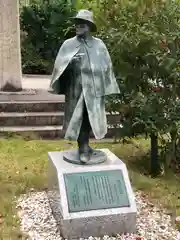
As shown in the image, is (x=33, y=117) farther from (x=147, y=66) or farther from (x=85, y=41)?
(x=85, y=41)

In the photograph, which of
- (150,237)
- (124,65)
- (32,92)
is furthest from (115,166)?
(32,92)

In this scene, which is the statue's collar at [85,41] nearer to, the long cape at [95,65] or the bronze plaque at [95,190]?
the long cape at [95,65]

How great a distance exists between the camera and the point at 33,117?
7.21 m

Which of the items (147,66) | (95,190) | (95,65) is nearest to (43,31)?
(147,66)

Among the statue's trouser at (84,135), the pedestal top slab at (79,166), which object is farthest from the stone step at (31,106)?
the statue's trouser at (84,135)

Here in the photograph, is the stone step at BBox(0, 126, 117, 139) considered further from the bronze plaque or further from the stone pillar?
the bronze plaque

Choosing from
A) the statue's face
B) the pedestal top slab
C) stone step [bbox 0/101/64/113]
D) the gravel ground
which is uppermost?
the statue's face

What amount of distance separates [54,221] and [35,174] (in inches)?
51.4

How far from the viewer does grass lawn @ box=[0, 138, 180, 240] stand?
438 cm

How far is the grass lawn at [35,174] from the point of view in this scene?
438cm

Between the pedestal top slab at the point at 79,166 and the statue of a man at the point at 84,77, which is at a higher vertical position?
the statue of a man at the point at 84,77

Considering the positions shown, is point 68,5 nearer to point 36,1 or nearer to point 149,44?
point 36,1

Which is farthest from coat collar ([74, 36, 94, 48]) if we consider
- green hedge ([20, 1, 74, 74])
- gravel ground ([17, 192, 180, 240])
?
green hedge ([20, 1, 74, 74])

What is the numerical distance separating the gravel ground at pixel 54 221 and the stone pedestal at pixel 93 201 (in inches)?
3.7
